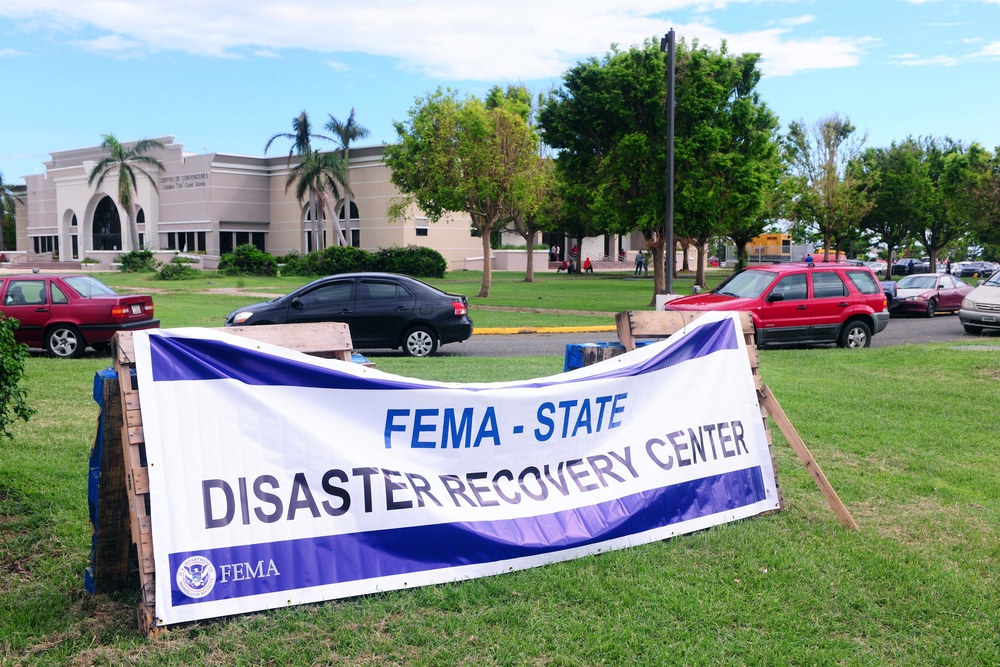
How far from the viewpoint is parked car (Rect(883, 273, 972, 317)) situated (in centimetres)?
2573

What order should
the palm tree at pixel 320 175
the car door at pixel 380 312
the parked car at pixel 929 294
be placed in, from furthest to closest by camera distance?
the palm tree at pixel 320 175 < the parked car at pixel 929 294 < the car door at pixel 380 312

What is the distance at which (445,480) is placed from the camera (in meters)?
4.65

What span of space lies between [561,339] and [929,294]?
13661 millimetres

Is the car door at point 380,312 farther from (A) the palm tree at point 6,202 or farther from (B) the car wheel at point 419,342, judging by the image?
(A) the palm tree at point 6,202

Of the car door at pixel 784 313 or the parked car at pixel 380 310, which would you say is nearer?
the parked car at pixel 380 310

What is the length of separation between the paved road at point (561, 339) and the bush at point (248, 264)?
30575 mm

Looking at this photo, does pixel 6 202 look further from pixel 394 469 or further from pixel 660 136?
pixel 394 469

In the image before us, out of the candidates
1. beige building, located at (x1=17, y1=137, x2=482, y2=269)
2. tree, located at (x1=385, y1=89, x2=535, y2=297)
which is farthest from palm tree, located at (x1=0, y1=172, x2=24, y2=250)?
tree, located at (x1=385, y1=89, x2=535, y2=297)

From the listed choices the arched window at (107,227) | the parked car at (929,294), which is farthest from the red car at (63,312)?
the arched window at (107,227)

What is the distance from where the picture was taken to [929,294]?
2584 cm

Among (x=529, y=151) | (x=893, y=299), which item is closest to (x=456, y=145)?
(x=529, y=151)

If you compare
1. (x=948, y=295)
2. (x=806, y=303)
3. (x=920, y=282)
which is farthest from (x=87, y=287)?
(x=948, y=295)

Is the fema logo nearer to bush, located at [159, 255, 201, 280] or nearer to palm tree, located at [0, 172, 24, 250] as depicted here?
bush, located at [159, 255, 201, 280]

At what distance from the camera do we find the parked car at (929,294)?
2573 cm
